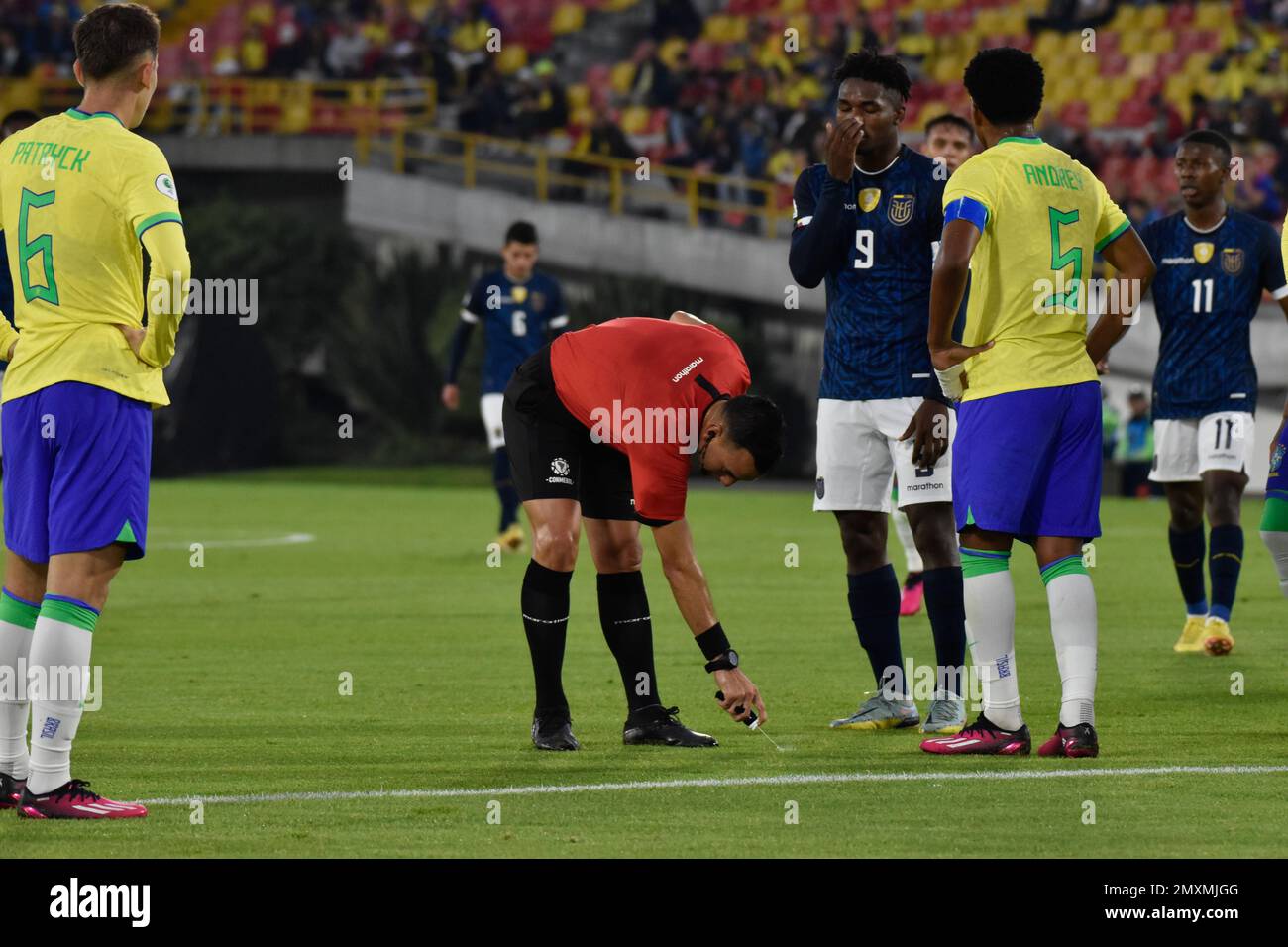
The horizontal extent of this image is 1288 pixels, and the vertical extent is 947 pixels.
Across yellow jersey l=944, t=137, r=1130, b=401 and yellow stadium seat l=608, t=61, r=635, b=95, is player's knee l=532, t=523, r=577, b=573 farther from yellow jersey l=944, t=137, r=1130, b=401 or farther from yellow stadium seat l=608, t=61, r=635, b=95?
yellow stadium seat l=608, t=61, r=635, b=95

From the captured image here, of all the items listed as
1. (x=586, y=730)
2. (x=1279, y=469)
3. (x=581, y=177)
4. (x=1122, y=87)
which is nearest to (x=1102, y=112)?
(x=1122, y=87)

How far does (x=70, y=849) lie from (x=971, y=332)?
137 inches

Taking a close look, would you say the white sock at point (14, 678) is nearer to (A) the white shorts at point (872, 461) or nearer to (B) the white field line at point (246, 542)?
(A) the white shorts at point (872, 461)

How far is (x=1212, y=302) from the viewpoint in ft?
34.5

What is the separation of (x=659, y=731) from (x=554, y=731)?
1.28 ft

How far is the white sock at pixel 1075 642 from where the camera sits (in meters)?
6.80

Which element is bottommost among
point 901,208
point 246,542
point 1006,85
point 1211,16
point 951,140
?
point 246,542

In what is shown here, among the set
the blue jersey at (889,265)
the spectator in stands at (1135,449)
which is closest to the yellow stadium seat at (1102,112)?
the spectator in stands at (1135,449)

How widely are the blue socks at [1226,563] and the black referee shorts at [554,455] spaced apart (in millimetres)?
4387

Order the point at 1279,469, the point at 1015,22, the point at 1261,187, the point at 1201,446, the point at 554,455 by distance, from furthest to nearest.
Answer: the point at 1015,22
the point at 1261,187
the point at 1201,446
the point at 1279,469
the point at 554,455

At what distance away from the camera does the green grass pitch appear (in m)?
5.54

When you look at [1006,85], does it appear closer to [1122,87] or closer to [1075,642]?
[1075,642]

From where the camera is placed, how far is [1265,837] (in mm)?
5453

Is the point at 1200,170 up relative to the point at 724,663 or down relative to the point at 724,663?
up
